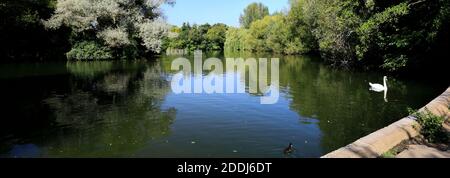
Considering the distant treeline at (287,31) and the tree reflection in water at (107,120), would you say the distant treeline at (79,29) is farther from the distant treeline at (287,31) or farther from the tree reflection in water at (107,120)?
the tree reflection in water at (107,120)

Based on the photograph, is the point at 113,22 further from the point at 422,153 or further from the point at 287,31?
the point at 422,153

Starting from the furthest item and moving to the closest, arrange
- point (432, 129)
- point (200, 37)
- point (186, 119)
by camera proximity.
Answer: point (200, 37) < point (186, 119) < point (432, 129)

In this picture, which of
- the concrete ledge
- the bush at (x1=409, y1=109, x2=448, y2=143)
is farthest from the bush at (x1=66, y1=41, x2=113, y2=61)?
the bush at (x1=409, y1=109, x2=448, y2=143)

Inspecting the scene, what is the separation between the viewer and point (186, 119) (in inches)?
507

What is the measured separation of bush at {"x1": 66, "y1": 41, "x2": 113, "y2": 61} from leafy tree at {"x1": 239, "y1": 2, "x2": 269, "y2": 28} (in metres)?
67.0

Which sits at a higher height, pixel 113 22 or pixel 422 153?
pixel 113 22

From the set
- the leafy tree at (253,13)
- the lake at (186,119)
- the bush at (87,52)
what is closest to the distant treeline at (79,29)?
the bush at (87,52)

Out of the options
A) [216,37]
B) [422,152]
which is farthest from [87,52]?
[216,37]

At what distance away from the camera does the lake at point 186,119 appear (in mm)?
9531

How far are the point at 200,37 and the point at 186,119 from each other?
95.7 m

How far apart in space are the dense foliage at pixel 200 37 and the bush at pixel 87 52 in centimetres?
5339

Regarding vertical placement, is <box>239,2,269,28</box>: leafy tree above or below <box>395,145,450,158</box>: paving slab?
above

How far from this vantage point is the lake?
31.3ft

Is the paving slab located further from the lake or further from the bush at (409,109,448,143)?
the lake
